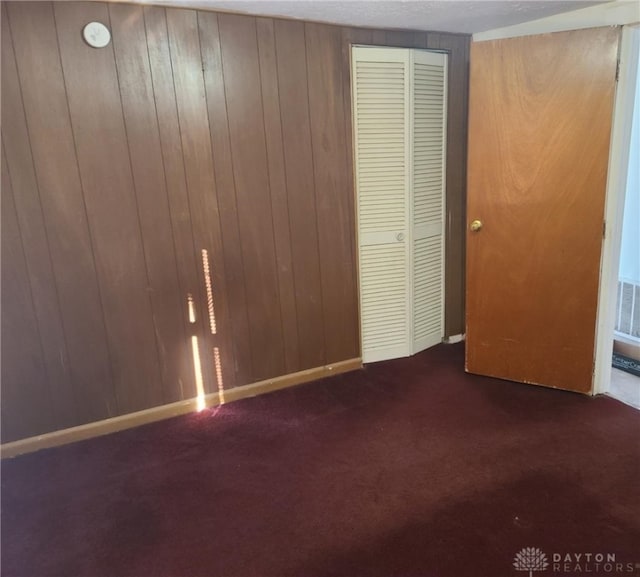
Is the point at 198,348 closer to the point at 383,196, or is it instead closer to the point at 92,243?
the point at 92,243

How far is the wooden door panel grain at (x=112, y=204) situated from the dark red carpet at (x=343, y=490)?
1.11 feet

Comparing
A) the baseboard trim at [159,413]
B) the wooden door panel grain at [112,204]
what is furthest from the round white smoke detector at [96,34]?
the baseboard trim at [159,413]

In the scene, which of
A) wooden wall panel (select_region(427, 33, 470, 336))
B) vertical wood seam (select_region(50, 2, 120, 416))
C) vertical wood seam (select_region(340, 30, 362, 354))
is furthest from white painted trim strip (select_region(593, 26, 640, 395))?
vertical wood seam (select_region(50, 2, 120, 416))

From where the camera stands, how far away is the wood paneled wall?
7.32 feet

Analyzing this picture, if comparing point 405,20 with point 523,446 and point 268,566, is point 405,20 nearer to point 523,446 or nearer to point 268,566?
point 523,446

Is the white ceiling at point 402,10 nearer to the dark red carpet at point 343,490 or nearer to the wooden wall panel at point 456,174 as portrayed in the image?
the wooden wall panel at point 456,174

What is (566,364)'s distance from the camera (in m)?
2.71

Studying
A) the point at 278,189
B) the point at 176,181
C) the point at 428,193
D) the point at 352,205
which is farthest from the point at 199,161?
the point at 428,193

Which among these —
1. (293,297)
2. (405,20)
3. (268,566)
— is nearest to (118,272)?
(293,297)

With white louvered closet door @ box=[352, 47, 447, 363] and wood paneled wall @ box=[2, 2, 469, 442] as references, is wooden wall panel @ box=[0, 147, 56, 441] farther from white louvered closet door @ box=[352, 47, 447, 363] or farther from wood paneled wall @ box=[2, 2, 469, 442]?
white louvered closet door @ box=[352, 47, 447, 363]

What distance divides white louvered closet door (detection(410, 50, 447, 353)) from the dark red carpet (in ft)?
2.24

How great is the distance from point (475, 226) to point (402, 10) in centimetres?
116

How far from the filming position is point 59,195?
2.29 m

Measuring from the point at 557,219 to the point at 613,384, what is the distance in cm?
101
